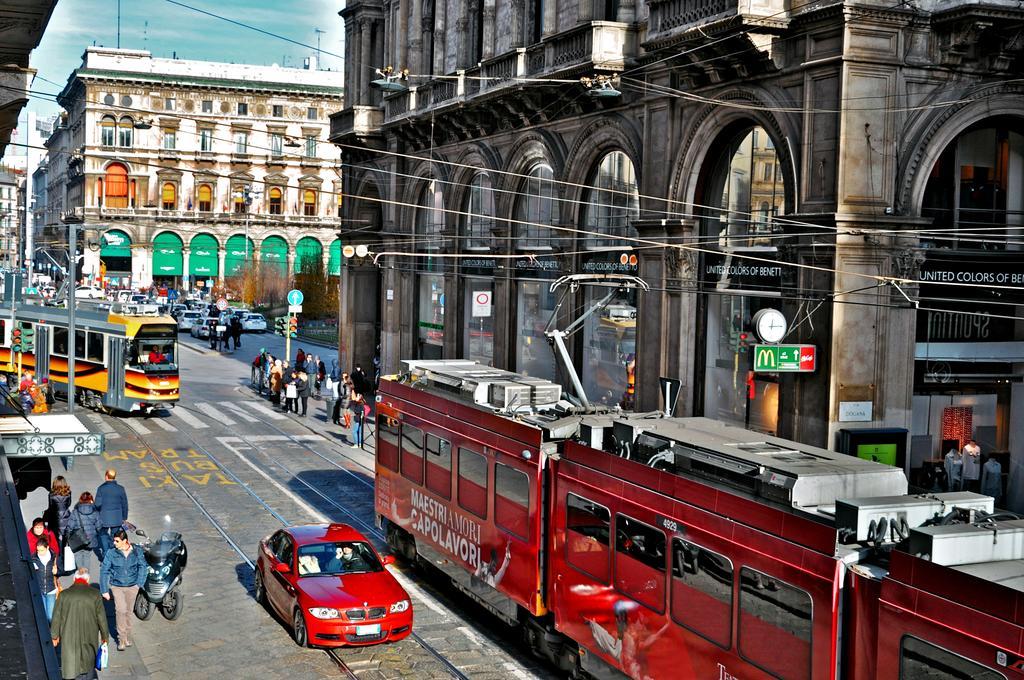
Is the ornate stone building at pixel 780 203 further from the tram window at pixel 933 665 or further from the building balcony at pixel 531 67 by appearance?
the tram window at pixel 933 665

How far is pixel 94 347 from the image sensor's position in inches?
1511

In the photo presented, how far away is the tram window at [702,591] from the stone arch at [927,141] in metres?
12.1

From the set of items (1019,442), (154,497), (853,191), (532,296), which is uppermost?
(853,191)

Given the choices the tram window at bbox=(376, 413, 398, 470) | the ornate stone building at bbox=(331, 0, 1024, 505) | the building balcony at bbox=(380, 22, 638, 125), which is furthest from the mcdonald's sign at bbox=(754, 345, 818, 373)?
the building balcony at bbox=(380, 22, 638, 125)

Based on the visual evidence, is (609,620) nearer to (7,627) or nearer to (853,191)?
(7,627)

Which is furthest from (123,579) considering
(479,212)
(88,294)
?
(88,294)

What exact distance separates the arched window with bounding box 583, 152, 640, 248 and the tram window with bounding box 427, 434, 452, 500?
416 inches

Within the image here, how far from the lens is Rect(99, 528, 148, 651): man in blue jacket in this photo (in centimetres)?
1589

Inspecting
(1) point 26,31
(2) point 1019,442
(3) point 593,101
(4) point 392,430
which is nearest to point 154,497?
(4) point 392,430

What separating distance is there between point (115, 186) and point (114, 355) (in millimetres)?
71930

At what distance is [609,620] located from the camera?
1345 centimetres

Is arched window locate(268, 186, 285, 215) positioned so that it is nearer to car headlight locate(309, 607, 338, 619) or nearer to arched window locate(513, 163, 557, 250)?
arched window locate(513, 163, 557, 250)

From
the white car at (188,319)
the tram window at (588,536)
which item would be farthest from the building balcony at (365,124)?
the white car at (188,319)

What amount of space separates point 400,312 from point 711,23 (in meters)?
22.3
